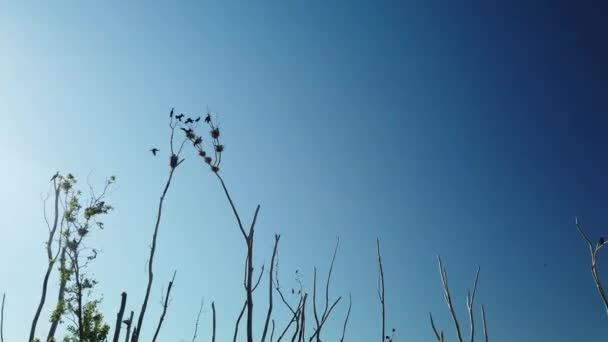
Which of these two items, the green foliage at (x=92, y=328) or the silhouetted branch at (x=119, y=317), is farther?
the green foliage at (x=92, y=328)

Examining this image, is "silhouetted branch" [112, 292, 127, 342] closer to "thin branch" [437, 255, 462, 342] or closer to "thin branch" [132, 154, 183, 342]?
"thin branch" [132, 154, 183, 342]

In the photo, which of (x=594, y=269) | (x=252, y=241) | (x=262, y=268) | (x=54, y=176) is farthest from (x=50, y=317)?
(x=594, y=269)

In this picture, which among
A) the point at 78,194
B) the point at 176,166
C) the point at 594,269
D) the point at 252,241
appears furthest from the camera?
the point at 78,194

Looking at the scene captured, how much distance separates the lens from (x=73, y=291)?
Result: 674 inches

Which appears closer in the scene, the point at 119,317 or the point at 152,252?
the point at 119,317

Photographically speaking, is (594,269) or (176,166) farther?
(176,166)

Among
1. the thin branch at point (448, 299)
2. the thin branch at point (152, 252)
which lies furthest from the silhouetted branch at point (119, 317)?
the thin branch at point (448, 299)

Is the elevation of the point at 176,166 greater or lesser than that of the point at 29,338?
greater

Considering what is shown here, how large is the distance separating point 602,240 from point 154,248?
1528cm

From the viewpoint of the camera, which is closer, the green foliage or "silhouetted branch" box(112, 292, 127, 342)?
"silhouetted branch" box(112, 292, 127, 342)

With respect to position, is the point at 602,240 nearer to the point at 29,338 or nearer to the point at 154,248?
the point at 154,248

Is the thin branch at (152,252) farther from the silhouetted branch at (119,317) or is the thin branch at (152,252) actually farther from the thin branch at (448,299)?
the thin branch at (448,299)

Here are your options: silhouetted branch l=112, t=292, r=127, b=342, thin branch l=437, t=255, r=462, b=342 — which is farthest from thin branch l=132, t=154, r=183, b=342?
thin branch l=437, t=255, r=462, b=342

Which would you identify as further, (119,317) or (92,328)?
(92,328)
